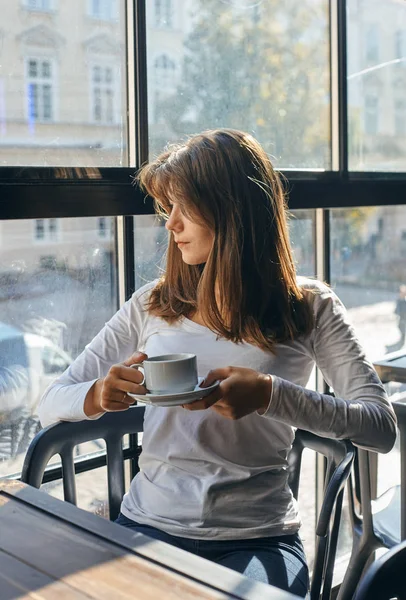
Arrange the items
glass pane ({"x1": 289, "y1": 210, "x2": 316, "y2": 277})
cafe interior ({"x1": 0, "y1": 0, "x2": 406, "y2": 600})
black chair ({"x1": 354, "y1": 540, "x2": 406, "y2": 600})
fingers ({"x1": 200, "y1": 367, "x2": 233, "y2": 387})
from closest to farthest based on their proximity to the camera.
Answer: black chair ({"x1": 354, "y1": 540, "x2": 406, "y2": 600})
cafe interior ({"x1": 0, "y1": 0, "x2": 406, "y2": 600})
fingers ({"x1": 200, "y1": 367, "x2": 233, "y2": 387})
glass pane ({"x1": 289, "y1": 210, "x2": 316, "y2": 277})

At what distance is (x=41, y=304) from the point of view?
184 centimetres

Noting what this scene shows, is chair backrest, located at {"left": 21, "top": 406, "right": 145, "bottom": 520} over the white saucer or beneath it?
beneath

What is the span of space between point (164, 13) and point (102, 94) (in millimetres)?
303

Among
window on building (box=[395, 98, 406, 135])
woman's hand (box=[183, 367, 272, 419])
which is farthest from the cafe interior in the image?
woman's hand (box=[183, 367, 272, 419])

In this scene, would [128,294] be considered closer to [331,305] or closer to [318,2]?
[331,305]

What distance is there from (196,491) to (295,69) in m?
1.45

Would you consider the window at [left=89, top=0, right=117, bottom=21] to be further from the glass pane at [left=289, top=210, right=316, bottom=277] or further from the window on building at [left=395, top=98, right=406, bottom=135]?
the window on building at [left=395, top=98, right=406, bottom=135]

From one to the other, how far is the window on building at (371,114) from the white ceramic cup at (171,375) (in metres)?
1.62

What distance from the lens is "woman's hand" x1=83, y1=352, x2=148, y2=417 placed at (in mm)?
1378

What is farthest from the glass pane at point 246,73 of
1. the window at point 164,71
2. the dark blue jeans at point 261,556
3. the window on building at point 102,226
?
the dark blue jeans at point 261,556

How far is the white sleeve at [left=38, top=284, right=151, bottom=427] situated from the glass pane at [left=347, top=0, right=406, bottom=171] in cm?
118

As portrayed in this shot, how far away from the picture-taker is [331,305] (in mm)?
1629

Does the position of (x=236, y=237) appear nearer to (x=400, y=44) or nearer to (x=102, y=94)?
(x=102, y=94)

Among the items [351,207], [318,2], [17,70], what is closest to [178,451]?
[17,70]
